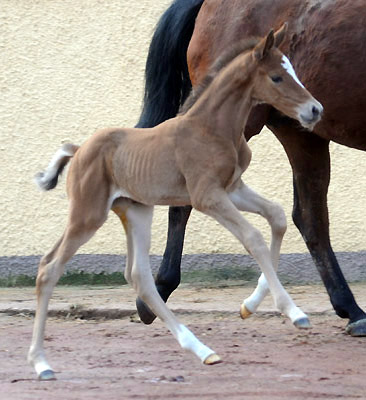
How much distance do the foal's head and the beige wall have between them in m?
3.55

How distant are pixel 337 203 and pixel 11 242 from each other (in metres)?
2.44

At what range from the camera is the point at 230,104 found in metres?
4.26

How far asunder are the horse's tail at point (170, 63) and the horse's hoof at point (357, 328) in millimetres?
1606

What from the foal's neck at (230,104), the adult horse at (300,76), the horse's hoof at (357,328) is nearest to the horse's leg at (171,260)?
the adult horse at (300,76)

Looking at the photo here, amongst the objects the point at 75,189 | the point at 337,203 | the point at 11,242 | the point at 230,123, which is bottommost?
the point at 11,242

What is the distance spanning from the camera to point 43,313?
4402 mm

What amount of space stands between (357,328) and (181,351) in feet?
3.36

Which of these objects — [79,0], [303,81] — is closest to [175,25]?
[303,81]

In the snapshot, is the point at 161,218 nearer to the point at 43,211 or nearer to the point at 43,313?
the point at 43,211

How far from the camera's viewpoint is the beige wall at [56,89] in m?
7.69

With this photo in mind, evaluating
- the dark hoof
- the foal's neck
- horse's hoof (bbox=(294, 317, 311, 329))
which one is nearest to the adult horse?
the dark hoof

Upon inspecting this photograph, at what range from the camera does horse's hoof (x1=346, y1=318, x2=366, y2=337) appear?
5547 millimetres

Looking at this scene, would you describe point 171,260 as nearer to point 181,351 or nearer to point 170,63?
point 181,351

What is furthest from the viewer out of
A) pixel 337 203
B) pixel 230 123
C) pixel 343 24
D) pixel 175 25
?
pixel 337 203
